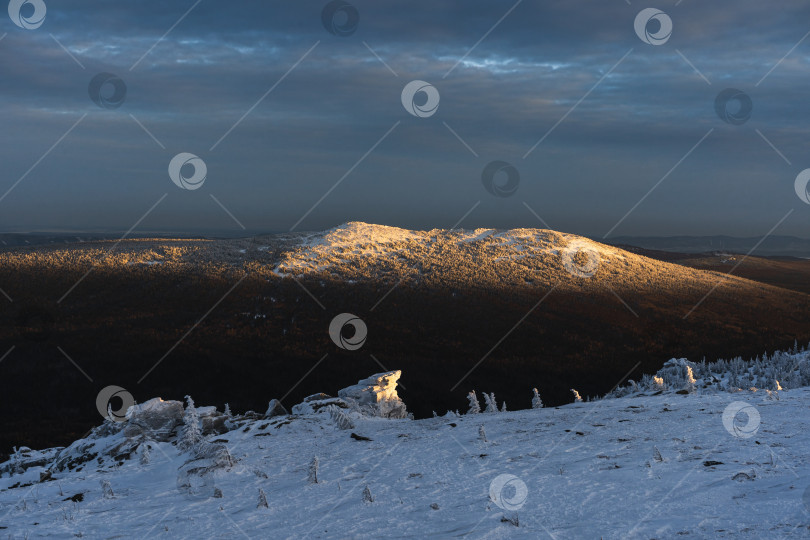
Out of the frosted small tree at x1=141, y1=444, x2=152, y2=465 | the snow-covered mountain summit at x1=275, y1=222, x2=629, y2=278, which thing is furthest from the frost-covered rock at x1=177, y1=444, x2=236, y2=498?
the snow-covered mountain summit at x1=275, y1=222, x2=629, y2=278

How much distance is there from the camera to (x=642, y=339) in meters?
50.3

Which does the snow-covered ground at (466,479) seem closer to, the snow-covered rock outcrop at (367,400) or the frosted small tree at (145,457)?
the frosted small tree at (145,457)

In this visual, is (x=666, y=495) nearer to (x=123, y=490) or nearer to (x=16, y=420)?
(x=123, y=490)

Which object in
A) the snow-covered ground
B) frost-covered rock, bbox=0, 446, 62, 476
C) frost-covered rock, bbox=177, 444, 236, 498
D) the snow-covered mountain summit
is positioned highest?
the snow-covered mountain summit

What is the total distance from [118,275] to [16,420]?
39.0m

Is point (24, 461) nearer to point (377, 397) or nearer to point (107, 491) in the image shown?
point (107, 491)

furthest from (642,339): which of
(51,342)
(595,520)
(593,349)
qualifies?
(51,342)

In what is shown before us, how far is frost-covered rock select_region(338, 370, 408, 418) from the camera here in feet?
71.9

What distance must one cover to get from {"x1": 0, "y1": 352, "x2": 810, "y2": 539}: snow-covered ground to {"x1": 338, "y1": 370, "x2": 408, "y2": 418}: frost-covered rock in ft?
13.5

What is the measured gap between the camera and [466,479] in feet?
35.5

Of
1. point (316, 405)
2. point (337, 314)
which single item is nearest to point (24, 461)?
point (316, 405)

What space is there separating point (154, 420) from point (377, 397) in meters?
8.81

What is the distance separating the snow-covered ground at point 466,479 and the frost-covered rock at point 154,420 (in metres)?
0.39

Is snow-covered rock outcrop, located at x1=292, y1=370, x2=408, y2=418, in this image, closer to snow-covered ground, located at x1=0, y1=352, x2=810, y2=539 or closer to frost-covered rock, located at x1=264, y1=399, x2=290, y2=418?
frost-covered rock, located at x1=264, y1=399, x2=290, y2=418
